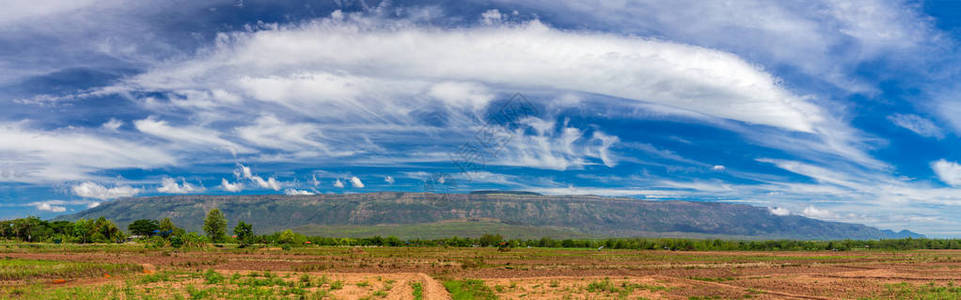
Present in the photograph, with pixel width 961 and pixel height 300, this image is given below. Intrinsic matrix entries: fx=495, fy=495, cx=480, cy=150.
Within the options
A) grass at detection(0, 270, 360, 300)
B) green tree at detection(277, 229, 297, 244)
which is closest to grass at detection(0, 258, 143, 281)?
grass at detection(0, 270, 360, 300)

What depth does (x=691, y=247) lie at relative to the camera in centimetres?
13225

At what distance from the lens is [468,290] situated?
3550 cm

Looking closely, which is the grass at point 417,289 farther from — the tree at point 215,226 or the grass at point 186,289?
the tree at point 215,226

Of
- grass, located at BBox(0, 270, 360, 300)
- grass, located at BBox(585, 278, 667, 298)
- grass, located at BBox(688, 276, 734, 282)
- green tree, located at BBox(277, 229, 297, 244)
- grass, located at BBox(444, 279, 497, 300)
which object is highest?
grass, located at BBox(0, 270, 360, 300)

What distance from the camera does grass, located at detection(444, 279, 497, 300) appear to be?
32.3 meters

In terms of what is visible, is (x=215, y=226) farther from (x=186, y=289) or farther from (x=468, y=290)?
(x=468, y=290)

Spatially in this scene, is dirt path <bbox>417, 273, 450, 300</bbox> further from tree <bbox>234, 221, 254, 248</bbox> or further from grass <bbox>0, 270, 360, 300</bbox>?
tree <bbox>234, 221, 254, 248</bbox>

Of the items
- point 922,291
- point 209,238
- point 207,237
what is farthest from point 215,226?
point 922,291

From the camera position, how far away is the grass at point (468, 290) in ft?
106

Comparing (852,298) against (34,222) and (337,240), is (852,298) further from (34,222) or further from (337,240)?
(34,222)

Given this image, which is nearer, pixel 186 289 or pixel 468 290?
pixel 186 289

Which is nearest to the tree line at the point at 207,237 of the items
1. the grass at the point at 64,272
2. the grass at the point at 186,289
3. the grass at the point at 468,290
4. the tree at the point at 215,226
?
the tree at the point at 215,226

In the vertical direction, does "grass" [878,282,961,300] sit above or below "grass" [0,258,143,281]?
below

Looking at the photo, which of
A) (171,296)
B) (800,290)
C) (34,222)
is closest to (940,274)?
(800,290)
